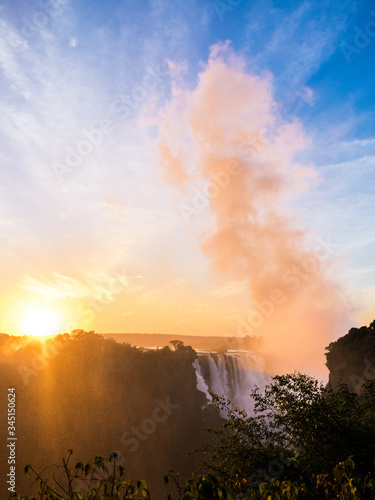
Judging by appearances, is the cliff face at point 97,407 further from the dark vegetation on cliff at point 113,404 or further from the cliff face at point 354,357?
the cliff face at point 354,357

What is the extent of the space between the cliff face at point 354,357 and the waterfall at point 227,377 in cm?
2532

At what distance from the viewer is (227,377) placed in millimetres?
72125

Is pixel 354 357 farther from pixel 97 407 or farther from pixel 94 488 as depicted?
pixel 94 488

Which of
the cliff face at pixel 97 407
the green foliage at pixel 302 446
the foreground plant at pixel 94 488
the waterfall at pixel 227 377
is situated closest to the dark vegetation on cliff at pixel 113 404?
the cliff face at pixel 97 407

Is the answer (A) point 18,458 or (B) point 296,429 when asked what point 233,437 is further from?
(A) point 18,458

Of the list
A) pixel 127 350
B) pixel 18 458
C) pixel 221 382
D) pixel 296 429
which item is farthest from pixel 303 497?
pixel 221 382

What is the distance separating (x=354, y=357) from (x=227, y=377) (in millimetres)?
32687

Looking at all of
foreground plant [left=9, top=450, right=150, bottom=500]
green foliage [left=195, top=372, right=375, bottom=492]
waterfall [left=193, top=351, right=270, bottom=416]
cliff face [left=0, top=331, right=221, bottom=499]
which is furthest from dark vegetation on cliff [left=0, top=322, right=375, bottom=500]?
foreground plant [left=9, top=450, right=150, bottom=500]

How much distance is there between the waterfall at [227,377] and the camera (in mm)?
69000

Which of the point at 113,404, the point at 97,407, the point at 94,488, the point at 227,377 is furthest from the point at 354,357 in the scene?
the point at 94,488

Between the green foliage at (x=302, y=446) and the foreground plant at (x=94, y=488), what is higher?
the foreground plant at (x=94, y=488)

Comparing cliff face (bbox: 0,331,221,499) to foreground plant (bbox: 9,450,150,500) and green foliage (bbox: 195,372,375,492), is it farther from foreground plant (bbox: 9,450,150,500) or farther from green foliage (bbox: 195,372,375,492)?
foreground plant (bbox: 9,450,150,500)

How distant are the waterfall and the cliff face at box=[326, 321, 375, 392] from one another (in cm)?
2532

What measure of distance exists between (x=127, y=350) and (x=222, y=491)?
181ft
